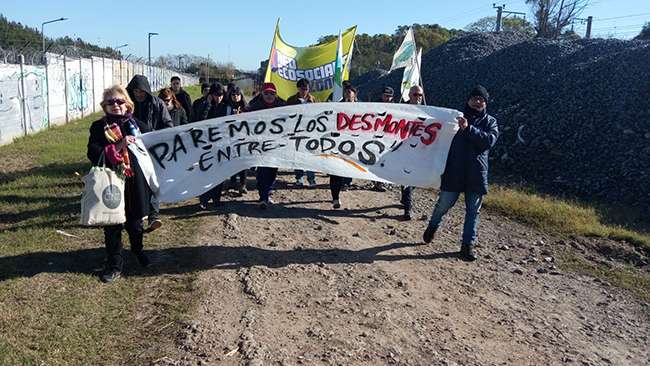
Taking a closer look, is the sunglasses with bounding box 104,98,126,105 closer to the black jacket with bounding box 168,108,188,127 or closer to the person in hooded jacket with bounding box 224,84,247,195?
the black jacket with bounding box 168,108,188,127

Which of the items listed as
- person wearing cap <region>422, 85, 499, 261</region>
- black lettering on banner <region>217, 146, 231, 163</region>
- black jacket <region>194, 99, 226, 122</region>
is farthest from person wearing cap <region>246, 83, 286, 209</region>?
person wearing cap <region>422, 85, 499, 261</region>

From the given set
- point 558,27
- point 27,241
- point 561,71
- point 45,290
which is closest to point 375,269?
point 45,290

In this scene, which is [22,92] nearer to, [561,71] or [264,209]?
[264,209]

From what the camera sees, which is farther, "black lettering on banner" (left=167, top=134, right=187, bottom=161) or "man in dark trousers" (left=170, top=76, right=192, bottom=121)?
"man in dark trousers" (left=170, top=76, right=192, bottom=121)

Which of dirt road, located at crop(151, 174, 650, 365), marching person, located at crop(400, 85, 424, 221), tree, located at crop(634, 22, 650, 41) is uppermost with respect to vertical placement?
tree, located at crop(634, 22, 650, 41)

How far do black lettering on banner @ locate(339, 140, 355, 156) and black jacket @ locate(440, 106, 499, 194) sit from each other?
3.75 feet

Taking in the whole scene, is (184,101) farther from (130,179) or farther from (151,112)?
(130,179)

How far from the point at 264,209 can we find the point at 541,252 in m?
3.86

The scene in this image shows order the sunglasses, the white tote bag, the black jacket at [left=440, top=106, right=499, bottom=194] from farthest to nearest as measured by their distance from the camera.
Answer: the black jacket at [left=440, top=106, right=499, bottom=194] → the sunglasses → the white tote bag

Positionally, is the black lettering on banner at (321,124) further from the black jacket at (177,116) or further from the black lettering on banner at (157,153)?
the black jacket at (177,116)

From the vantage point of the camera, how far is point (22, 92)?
46.4 ft

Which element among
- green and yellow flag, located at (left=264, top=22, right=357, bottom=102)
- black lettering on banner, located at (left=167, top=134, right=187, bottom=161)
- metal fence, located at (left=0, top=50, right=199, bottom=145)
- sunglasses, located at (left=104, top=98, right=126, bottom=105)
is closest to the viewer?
sunglasses, located at (left=104, top=98, right=126, bottom=105)

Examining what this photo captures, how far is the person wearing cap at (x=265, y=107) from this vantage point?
7453mm

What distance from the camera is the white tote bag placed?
→ 4.54m
